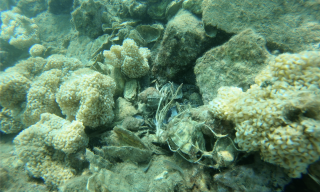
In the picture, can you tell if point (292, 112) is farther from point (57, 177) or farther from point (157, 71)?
point (57, 177)

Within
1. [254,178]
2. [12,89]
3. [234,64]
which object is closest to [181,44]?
[234,64]

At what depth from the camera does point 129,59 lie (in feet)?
10.2

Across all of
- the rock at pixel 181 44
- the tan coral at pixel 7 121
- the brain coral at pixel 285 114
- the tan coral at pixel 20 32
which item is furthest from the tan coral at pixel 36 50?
the brain coral at pixel 285 114

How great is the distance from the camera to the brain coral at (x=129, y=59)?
311cm

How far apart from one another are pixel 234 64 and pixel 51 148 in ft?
11.8

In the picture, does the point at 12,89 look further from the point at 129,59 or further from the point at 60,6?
the point at 60,6

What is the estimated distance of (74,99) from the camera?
265 centimetres

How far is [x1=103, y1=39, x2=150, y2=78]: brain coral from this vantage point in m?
3.11

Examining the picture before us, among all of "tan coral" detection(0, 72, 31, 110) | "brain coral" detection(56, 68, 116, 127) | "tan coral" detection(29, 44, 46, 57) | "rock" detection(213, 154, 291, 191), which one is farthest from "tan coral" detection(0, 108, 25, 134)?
"rock" detection(213, 154, 291, 191)

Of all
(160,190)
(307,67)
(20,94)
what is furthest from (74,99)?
(307,67)

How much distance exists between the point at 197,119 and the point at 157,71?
1.60 metres

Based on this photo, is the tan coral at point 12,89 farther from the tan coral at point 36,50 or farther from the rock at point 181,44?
the tan coral at point 36,50

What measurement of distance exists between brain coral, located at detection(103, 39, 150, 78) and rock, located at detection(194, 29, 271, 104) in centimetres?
130

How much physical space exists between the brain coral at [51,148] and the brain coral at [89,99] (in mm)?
233
